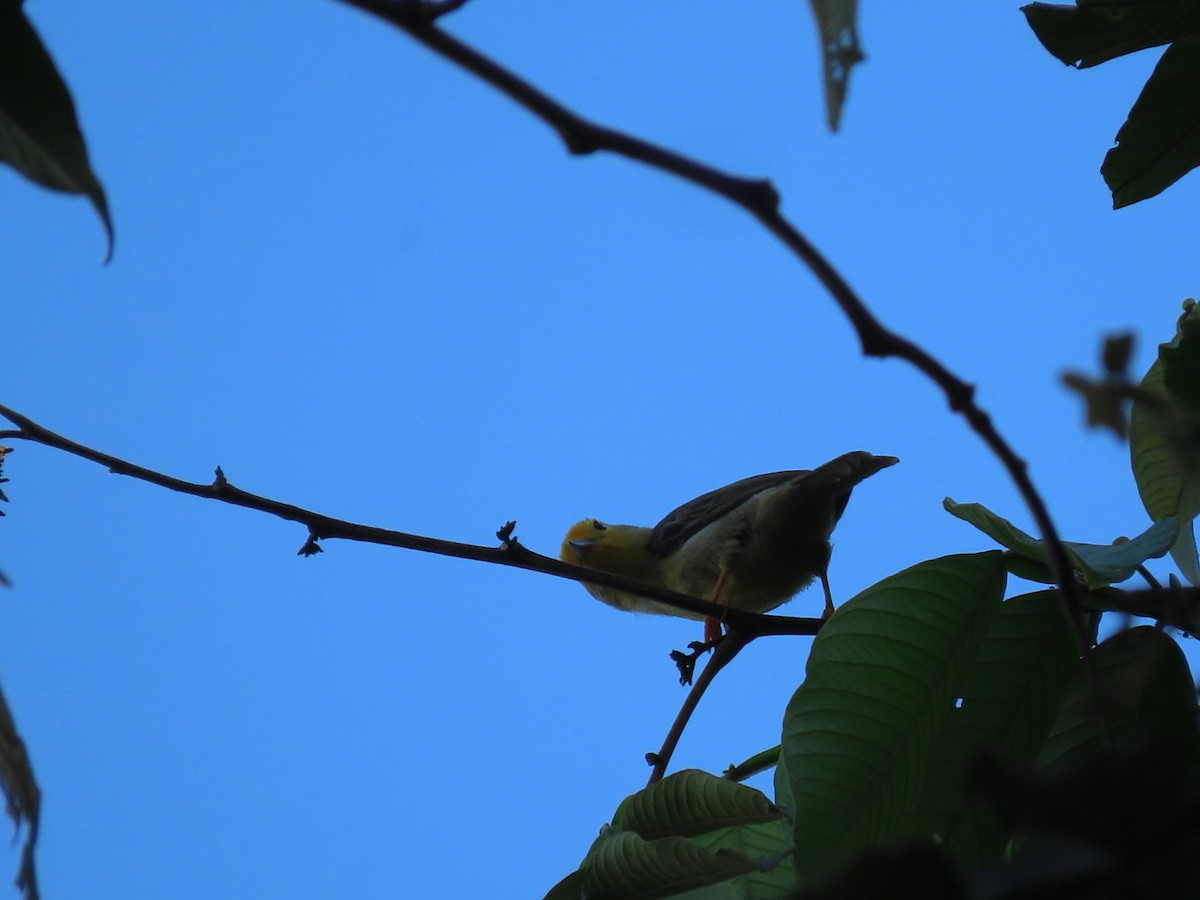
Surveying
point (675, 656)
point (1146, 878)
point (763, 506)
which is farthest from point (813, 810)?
point (763, 506)

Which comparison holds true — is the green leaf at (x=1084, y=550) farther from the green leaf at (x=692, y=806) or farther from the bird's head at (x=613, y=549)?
the bird's head at (x=613, y=549)

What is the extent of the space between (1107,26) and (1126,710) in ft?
3.35

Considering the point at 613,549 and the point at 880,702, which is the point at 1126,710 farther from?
the point at 613,549

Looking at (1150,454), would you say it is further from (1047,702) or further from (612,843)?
(612,843)

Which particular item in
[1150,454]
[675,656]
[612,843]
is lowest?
[612,843]

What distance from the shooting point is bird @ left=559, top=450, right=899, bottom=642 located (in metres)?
4.66

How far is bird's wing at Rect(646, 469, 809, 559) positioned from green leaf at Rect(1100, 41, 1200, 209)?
3.22 metres

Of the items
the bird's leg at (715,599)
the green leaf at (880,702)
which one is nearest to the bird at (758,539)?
the bird's leg at (715,599)

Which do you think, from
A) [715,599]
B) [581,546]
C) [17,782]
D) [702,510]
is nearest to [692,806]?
[17,782]

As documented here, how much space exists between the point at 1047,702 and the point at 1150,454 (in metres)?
0.67

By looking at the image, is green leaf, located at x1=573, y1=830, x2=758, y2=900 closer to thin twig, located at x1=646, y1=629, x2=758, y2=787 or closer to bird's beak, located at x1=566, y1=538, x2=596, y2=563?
thin twig, located at x1=646, y1=629, x2=758, y2=787

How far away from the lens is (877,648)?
1437 mm

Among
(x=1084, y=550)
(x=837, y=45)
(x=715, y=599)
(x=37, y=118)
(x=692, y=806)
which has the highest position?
(x=715, y=599)

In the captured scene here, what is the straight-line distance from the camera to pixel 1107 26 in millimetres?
1674
